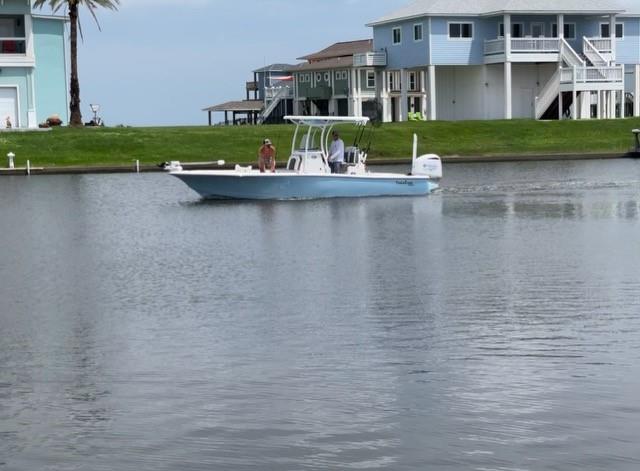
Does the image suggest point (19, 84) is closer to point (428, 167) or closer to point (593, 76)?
point (593, 76)

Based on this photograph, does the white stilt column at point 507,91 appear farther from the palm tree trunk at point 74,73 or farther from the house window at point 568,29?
the palm tree trunk at point 74,73

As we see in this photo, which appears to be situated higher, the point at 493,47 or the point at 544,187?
the point at 493,47

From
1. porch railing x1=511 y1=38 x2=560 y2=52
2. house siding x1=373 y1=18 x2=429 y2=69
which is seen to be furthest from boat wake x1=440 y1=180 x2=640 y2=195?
house siding x1=373 y1=18 x2=429 y2=69

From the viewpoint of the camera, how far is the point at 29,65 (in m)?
75.3

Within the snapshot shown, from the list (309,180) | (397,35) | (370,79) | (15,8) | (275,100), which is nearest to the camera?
(309,180)

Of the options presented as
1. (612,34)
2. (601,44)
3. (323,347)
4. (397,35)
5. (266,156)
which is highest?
A: (397,35)

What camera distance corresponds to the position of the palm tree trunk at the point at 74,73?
237ft

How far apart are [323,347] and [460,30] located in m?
70.3

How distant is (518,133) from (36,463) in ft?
216

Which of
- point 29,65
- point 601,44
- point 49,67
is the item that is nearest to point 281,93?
point 601,44

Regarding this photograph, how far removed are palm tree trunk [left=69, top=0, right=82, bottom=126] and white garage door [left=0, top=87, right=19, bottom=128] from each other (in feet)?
11.6

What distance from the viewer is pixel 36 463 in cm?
1166

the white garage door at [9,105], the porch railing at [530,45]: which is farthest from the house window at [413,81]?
the white garage door at [9,105]

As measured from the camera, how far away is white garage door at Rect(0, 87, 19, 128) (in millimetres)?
75875
